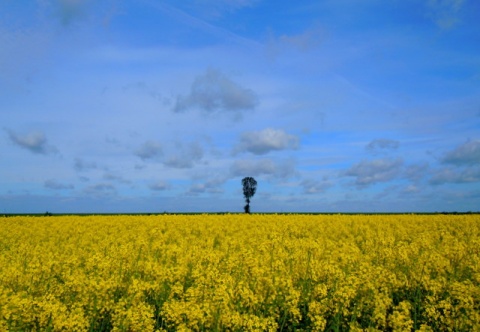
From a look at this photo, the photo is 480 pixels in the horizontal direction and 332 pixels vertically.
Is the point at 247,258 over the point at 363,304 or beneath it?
over

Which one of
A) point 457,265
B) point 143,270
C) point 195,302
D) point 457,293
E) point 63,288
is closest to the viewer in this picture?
point 195,302

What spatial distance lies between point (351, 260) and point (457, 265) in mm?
4476

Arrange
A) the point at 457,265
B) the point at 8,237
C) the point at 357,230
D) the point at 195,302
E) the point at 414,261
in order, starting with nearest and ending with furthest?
1. the point at 195,302
2. the point at 414,261
3. the point at 457,265
4. the point at 8,237
5. the point at 357,230

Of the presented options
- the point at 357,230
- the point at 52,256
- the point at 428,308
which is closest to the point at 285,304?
the point at 428,308

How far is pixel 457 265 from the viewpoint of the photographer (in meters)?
12.7

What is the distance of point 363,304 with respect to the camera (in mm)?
8406

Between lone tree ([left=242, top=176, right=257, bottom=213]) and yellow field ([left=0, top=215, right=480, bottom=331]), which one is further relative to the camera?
lone tree ([left=242, top=176, right=257, bottom=213])

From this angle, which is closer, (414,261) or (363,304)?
(363,304)

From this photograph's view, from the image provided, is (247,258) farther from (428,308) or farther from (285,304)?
(428,308)

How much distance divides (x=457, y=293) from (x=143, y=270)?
713cm

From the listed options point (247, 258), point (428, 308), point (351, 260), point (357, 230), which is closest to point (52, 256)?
point (247, 258)

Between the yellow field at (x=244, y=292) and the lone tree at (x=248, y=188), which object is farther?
the lone tree at (x=248, y=188)

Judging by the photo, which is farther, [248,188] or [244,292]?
[248,188]

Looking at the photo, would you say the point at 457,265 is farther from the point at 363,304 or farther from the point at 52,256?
the point at 52,256
